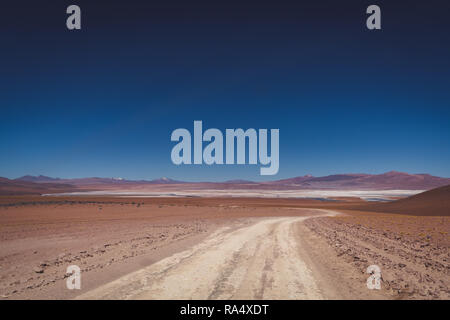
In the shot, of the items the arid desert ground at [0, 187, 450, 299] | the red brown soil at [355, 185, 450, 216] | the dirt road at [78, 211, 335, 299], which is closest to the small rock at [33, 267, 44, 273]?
the arid desert ground at [0, 187, 450, 299]

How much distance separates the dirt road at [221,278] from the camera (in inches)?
215

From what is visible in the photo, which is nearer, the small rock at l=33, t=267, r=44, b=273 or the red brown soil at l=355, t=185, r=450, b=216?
the small rock at l=33, t=267, r=44, b=273

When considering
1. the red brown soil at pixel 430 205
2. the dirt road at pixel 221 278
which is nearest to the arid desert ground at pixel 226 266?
the dirt road at pixel 221 278

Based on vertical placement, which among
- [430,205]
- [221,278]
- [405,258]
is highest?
[221,278]

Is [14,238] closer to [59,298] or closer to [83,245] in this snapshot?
[83,245]

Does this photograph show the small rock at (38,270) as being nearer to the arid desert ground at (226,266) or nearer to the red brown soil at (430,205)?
the arid desert ground at (226,266)

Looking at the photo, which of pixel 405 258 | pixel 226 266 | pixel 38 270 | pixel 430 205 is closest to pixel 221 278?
pixel 226 266

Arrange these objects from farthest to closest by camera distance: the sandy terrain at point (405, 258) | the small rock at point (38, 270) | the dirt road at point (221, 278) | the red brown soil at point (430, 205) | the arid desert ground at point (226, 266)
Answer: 1. the red brown soil at point (430, 205)
2. the small rock at point (38, 270)
3. the sandy terrain at point (405, 258)
4. the arid desert ground at point (226, 266)
5. the dirt road at point (221, 278)

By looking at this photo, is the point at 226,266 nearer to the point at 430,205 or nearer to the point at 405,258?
the point at 405,258

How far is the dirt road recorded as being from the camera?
546cm

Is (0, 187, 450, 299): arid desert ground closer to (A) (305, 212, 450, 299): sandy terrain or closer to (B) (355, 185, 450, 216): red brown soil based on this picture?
(A) (305, 212, 450, 299): sandy terrain

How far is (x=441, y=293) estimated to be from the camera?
5.63 metres

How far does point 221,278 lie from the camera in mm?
6500
